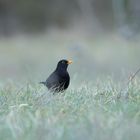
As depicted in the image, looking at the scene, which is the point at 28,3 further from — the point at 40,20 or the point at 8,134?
the point at 8,134

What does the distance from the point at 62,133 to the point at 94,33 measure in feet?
67.2

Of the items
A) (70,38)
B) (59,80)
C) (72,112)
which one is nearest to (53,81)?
(59,80)

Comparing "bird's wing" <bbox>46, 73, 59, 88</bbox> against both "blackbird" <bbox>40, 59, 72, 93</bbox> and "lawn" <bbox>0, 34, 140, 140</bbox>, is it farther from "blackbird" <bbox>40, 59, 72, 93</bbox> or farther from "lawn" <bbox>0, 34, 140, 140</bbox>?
"lawn" <bbox>0, 34, 140, 140</bbox>

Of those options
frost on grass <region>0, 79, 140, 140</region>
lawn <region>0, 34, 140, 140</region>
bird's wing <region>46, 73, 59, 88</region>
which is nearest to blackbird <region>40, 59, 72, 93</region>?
bird's wing <region>46, 73, 59, 88</region>

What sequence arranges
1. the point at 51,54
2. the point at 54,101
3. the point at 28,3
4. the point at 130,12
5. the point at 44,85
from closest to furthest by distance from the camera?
the point at 54,101 → the point at 44,85 → the point at 51,54 → the point at 130,12 → the point at 28,3

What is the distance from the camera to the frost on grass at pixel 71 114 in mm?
6660

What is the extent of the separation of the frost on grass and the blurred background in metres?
1.88

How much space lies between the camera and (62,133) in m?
6.68

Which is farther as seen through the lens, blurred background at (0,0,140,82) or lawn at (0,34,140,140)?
blurred background at (0,0,140,82)

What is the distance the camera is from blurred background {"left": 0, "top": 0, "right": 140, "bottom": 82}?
57.8 ft

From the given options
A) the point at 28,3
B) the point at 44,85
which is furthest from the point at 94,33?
the point at 44,85

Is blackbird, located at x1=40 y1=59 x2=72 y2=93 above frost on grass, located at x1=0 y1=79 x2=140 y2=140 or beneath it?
above

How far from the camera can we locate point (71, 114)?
749cm

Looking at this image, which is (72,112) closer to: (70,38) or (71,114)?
(71,114)
